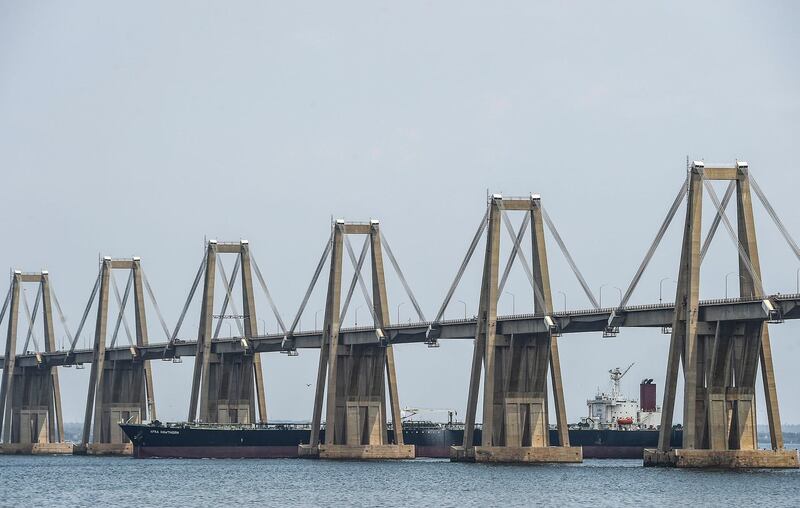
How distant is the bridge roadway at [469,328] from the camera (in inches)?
4213

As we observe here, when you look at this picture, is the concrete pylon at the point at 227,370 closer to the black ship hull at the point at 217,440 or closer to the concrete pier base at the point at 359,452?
the black ship hull at the point at 217,440

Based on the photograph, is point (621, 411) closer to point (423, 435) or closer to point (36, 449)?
point (423, 435)

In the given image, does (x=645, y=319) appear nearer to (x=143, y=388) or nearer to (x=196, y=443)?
(x=196, y=443)

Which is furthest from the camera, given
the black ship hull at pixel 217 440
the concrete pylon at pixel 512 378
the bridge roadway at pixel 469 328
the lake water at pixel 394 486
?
the black ship hull at pixel 217 440

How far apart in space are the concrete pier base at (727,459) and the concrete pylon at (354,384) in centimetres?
3781

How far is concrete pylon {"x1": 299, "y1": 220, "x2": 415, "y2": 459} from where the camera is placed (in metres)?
146

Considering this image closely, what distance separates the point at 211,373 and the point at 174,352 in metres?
6.83

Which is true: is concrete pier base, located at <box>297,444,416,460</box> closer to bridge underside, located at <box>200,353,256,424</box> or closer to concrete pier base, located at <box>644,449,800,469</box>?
bridge underside, located at <box>200,353,256,424</box>

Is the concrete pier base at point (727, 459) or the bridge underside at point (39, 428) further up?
the bridge underside at point (39, 428)

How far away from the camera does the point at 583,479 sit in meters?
112

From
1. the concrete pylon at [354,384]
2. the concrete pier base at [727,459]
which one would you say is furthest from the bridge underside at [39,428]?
the concrete pier base at [727,459]

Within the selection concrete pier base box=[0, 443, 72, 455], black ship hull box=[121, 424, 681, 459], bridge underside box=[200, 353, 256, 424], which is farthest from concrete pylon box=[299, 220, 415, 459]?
concrete pier base box=[0, 443, 72, 455]

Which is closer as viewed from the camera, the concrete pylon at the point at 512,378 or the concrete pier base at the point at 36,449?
the concrete pylon at the point at 512,378

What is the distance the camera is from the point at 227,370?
17175 centimetres
